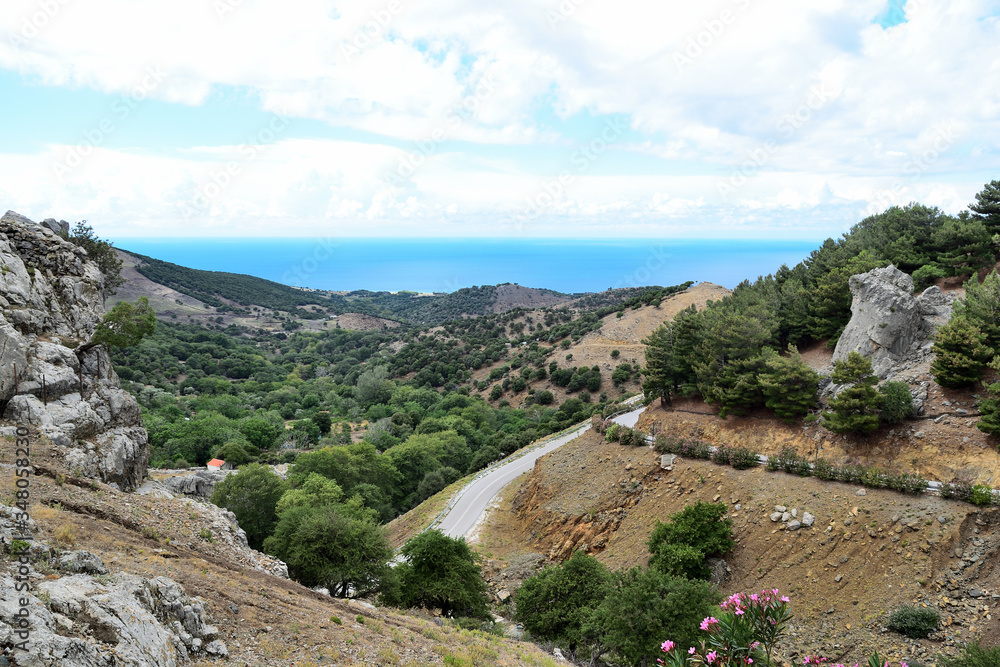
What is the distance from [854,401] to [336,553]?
860 inches

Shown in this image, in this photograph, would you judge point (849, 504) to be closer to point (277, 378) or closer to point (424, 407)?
point (424, 407)

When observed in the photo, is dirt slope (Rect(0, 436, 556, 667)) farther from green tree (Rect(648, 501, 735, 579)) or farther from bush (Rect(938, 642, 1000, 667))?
bush (Rect(938, 642, 1000, 667))

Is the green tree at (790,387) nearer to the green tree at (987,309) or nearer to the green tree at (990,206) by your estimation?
the green tree at (987,309)

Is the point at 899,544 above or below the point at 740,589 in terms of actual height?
above

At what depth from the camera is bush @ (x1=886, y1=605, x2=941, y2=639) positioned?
→ 15059mm

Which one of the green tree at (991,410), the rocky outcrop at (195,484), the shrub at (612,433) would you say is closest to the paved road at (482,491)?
the shrub at (612,433)

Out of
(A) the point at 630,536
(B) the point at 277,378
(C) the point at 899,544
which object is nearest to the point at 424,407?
(B) the point at 277,378

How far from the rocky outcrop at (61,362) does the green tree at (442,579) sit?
10.9 m

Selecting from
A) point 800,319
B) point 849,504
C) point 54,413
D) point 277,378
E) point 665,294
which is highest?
point 665,294

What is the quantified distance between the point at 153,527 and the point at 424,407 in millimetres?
55346

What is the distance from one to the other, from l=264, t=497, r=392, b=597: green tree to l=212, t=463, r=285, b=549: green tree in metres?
10.4

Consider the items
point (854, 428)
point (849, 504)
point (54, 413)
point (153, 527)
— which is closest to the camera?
point (153, 527)

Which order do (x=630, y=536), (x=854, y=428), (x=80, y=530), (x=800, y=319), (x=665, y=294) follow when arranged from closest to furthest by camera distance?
(x=80, y=530), (x=854, y=428), (x=630, y=536), (x=800, y=319), (x=665, y=294)

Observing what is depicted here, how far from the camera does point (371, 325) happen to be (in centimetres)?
16075
